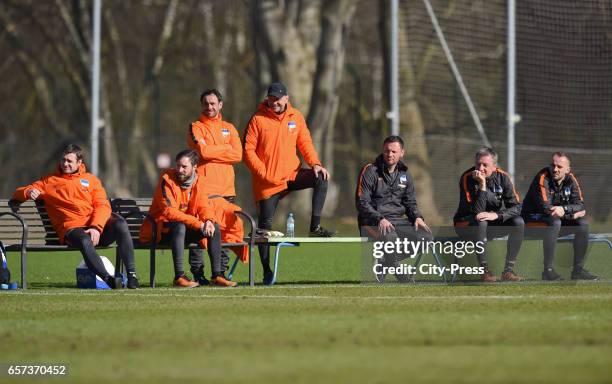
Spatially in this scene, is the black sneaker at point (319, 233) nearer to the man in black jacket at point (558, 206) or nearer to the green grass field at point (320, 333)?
the green grass field at point (320, 333)

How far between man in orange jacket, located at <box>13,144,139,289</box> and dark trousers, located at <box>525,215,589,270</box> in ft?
13.2

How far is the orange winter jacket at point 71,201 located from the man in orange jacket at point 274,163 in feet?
5.68

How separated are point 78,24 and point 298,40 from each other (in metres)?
9.73

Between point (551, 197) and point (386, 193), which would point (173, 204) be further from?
point (551, 197)

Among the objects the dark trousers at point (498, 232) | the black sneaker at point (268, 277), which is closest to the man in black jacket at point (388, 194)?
the dark trousers at point (498, 232)

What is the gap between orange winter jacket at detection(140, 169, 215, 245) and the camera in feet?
45.4

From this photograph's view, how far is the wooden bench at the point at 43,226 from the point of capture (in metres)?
13.9

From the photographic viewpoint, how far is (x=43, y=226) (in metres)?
14.7

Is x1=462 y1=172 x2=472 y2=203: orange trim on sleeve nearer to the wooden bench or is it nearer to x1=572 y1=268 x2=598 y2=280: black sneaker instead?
x1=572 y1=268 x2=598 y2=280: black sneaker

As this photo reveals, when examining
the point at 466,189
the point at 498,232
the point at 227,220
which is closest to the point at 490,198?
the point at 466,189

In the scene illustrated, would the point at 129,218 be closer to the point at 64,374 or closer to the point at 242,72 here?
the point at 64,374

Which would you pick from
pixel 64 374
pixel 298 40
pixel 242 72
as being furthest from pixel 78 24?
pixel 64 374

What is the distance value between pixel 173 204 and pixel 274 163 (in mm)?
1456

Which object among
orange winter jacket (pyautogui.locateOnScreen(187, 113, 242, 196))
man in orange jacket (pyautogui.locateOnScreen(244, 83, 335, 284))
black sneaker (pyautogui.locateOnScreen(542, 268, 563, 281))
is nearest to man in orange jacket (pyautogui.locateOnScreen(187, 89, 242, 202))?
orange winter jacket (pyautogui.locateOnScreen(187, 113, 242, 196))
